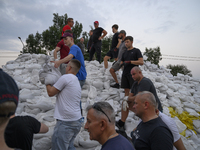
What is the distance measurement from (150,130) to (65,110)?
1.00 metres

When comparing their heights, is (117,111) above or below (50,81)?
below

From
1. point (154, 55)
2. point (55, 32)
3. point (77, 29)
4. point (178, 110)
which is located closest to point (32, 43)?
point (55, 32)

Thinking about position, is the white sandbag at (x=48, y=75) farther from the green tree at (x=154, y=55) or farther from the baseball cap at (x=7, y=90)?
the green tree at (x=154, y=55)

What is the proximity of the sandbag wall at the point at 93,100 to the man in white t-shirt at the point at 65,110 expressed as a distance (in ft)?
2.83

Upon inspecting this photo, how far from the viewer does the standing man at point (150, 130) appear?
1299mm

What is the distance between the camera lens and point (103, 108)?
3.67 ft

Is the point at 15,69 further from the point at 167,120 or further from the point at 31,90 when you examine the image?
the point at 167,120

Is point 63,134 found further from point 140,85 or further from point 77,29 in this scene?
point 77,29

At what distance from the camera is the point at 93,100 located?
148 inches

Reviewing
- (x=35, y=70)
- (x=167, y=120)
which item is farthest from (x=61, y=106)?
(x=35, y=70)

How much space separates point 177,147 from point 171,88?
15.1 feet

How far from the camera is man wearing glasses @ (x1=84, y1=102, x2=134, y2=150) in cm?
100

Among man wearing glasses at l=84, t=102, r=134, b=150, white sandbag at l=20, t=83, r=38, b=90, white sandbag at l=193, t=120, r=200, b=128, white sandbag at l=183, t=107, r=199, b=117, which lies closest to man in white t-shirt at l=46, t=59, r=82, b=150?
man wearing glasses at l=84, t=102, r=134, b=150

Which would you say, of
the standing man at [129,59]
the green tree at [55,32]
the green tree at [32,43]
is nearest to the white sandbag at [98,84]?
the standing man at [129,59]
